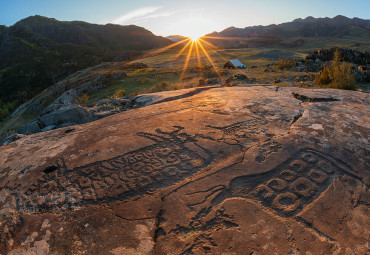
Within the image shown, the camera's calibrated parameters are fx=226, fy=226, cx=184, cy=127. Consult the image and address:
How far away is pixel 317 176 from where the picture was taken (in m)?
2.00

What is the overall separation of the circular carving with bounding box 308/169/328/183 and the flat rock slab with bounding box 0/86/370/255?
1 cm

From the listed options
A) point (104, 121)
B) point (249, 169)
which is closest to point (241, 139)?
point (249, 169)

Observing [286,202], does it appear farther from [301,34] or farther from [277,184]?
[301,34]

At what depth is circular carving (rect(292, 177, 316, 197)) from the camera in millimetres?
1841

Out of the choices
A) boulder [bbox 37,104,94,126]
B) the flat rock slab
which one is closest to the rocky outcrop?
boulder [bbox 37,104,94,126]

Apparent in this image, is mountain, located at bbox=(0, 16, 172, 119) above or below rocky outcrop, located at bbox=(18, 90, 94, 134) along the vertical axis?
above

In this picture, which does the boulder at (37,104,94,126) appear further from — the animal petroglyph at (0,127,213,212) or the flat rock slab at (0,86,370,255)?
the animal petroglyph at (0,127,213,212)

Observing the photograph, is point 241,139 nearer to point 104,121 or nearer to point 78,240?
point 78,240

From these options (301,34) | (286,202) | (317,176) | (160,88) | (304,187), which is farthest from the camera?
(301,34)

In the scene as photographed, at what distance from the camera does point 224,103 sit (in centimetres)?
372

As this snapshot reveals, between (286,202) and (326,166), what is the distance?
0.65m

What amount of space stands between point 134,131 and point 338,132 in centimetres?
239

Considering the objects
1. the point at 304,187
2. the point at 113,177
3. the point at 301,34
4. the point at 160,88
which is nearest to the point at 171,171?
the point at 113,177

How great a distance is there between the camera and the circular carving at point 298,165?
2.07 m
